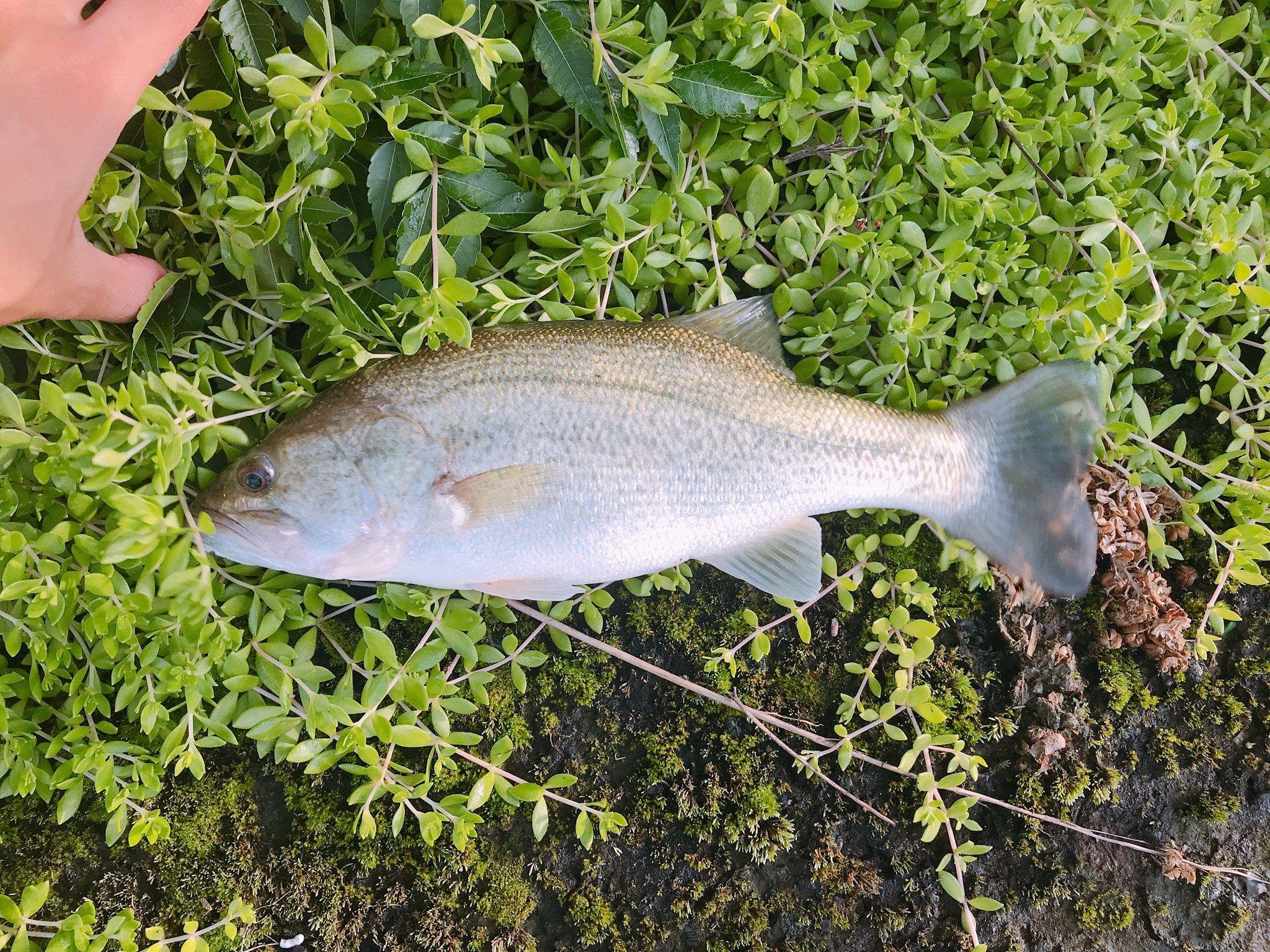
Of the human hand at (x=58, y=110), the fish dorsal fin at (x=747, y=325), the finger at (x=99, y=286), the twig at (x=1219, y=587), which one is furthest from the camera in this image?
the twig at (x=1219, y=587)

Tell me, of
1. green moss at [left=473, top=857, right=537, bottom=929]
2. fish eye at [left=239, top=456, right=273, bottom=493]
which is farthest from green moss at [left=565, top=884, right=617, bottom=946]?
fish eye at [left=239, top=456, right=273, bottom=493]

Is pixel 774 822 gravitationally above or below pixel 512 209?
below

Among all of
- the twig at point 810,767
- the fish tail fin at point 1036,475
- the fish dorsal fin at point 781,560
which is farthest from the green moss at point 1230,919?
the fish dorsal fin at point 781,560

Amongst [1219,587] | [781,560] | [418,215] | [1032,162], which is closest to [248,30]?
[418,215]

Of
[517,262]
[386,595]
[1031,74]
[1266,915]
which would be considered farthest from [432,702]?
[1266,915]

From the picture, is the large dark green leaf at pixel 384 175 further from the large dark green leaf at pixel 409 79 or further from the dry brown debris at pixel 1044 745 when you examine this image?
the dry brown debris at pixel 1044 745

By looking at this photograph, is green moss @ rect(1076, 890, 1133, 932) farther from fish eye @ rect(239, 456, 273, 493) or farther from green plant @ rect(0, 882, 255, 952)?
fish eye @ rect(239, 456, 273, 493)

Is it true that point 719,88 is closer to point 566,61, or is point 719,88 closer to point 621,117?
point 621,117
